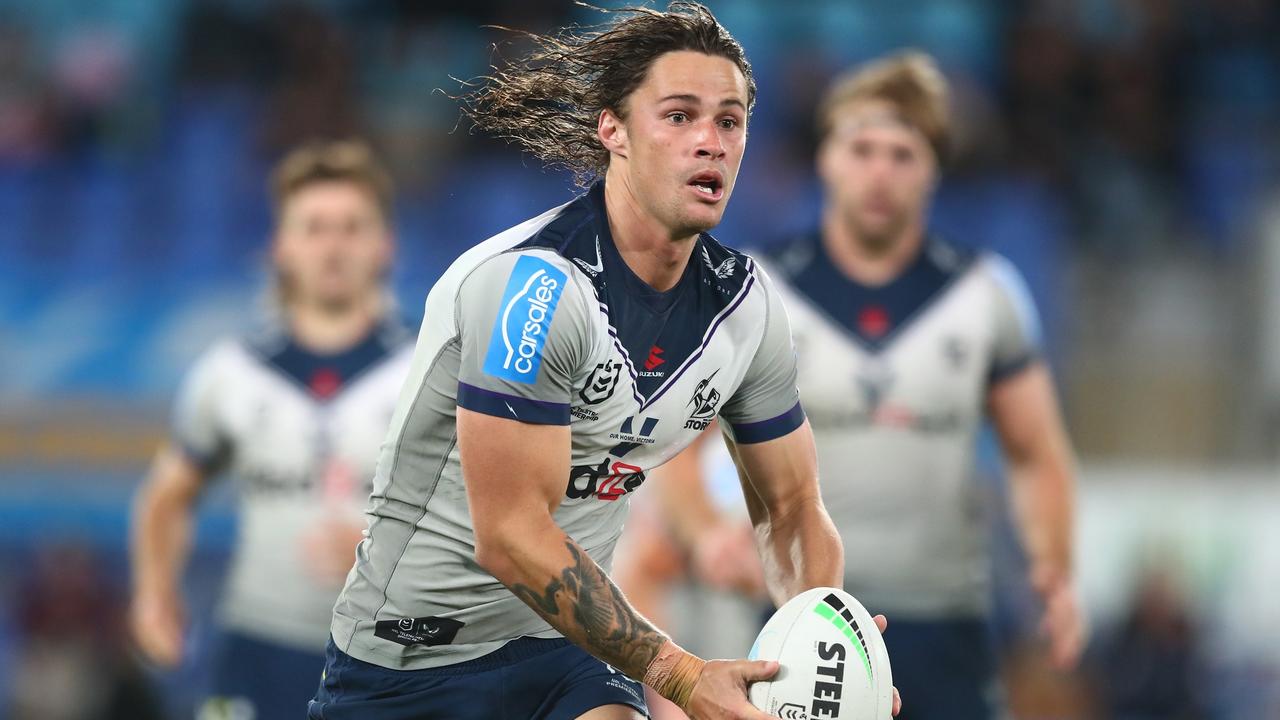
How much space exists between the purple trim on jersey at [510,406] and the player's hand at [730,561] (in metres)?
2.60

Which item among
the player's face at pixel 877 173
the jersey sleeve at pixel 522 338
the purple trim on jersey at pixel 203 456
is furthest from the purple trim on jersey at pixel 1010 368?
the purple trim on jersey at pixel 203 456

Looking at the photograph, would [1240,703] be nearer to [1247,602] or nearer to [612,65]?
[1247,602]

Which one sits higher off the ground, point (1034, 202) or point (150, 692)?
point (1034, 202)

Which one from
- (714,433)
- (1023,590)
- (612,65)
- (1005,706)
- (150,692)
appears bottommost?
(150,692)

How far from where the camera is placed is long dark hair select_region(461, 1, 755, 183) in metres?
3.74

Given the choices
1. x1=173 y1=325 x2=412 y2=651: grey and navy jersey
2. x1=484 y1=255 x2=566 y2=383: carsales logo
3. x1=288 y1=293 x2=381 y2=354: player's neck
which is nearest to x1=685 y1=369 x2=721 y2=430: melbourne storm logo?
x1=484 y1=255 x2=566 y2=383: carsales logo

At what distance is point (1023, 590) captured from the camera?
10.1m

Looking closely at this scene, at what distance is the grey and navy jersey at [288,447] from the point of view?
6285 mm

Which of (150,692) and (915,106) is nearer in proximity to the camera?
(915,106)

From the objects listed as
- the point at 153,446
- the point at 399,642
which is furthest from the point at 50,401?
the point at 399,642

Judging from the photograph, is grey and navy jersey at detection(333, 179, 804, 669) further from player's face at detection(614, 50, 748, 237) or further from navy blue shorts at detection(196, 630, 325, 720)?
navy blue shorts at detection(196, 630, 325, 720)

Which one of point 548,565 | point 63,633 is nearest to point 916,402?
point 548,565

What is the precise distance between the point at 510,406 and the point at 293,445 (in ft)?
10.4

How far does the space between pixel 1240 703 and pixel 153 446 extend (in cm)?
685
